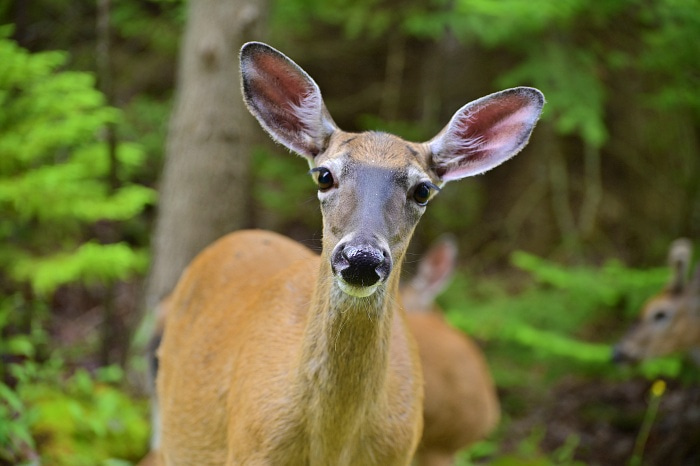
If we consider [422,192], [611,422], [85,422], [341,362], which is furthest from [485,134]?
[611,422]

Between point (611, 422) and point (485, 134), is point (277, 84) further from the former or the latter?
point (611, 422)

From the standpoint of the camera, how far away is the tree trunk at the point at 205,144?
679 centimetres

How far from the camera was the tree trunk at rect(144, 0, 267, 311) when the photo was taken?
679 centimetres

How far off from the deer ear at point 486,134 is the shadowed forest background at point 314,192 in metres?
2.04

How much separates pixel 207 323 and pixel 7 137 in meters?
2.14

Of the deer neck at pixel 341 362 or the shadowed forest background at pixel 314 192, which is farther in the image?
the shadowed forest background at pixel 314 192

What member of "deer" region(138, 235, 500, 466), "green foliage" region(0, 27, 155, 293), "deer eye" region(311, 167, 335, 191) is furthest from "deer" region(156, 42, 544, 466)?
"deer" region(138, 235, 500, 466)

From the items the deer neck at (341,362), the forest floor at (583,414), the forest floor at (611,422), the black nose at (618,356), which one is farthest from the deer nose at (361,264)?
the forest floor at (611,422)

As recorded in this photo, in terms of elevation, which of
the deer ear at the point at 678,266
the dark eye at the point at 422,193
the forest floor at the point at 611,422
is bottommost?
the forest floor at the point at 611,422

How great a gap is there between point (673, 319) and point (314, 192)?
13.3 ft

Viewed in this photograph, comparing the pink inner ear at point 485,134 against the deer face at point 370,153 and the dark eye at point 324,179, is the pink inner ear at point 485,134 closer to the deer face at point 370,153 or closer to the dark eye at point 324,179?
the deer face at point 370,153

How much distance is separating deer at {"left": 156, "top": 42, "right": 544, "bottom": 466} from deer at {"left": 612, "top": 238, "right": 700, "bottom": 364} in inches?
178

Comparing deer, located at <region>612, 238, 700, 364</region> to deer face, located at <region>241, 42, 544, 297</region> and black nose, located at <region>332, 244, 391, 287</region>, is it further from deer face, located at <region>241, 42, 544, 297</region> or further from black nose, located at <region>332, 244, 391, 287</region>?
black nose, located at <region>332, 244, 391, 287</region>

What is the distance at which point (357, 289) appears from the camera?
321cm
